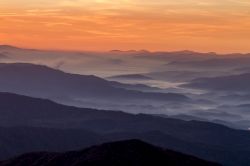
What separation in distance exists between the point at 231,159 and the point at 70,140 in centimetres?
4010

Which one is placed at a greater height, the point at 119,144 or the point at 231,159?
the point at 119,144

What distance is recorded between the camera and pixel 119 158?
81.1m

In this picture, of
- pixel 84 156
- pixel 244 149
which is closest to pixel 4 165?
pixel 84 156

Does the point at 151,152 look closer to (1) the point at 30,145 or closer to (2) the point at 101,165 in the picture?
(2) the point at 101,165

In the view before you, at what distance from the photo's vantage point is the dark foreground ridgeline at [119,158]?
80625mm

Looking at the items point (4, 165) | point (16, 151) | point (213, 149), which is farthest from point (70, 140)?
point (4, 165)

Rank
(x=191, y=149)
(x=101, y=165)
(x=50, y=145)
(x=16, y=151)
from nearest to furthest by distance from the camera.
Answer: (x=101, y=165) → (x=16, y=151) → (x=50, y=145) → (x=191, y=149)

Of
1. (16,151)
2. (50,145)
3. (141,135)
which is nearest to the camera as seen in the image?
(16,151)

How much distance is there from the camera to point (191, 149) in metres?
181

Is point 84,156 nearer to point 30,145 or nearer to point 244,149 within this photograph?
point 30,145

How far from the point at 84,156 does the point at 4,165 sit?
36.0ft

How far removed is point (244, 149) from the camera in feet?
647

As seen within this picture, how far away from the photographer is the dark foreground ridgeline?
265ft

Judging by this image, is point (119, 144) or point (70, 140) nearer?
point (119, 144)
